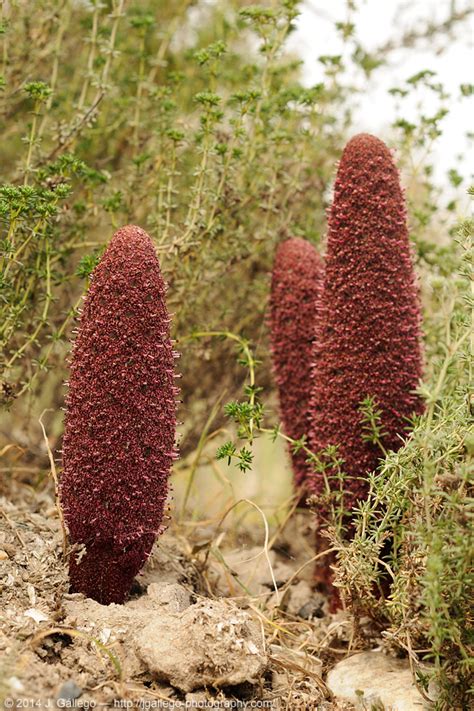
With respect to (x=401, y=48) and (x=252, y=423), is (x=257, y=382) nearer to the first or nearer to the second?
(x=252, y=423)

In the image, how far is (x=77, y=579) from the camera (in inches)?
91.3

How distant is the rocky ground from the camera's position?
1.88m

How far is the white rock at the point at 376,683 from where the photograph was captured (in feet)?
6.95

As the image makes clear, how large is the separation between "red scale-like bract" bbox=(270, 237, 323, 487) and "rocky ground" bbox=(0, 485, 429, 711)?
531 millimetres

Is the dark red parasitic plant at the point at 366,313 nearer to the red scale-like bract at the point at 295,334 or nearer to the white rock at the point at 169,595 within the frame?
the red scale-like bract at the point at 295,334

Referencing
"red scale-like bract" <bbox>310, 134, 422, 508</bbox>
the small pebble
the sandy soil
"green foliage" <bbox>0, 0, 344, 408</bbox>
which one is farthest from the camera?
"green foliage" <bbox>0, 0, 344, 408</bbox>

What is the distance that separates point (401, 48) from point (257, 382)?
1732 millimetres

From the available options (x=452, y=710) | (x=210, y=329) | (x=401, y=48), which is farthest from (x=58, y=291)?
(x=452, y=710)

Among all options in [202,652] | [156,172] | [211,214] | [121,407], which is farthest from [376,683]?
[156,172]

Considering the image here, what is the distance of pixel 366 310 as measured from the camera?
2.49 metres

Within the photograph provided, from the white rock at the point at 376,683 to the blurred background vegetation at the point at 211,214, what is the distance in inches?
4.4

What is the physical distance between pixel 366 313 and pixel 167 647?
1119 mm

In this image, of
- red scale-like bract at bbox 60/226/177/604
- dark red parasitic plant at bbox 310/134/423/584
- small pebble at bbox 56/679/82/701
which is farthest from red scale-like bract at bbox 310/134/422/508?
small pebble at bbox 56/679/82/701

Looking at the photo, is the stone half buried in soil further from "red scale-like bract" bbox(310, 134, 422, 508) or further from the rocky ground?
"red scale-like bract" bbox(310, 134, 422, 508)
